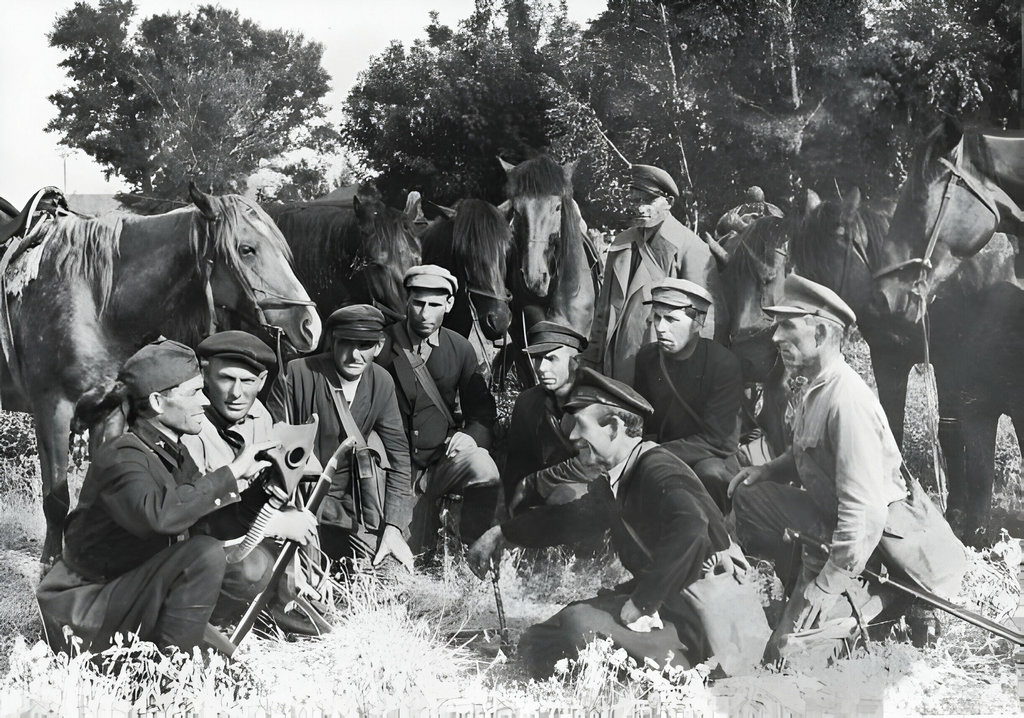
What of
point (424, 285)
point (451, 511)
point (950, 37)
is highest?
point (950, 37)

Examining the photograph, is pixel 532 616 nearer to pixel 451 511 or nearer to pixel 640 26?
pixel 451 511

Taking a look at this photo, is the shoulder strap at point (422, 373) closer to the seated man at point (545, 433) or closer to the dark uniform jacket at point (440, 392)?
the dark uniform jacket at point (440, 392)

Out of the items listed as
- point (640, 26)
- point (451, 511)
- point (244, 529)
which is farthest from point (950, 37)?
point (244, 529)

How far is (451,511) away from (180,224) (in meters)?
1.89

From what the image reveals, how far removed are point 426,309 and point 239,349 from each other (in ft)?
2.89

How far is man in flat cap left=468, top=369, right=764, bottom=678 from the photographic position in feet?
15.5

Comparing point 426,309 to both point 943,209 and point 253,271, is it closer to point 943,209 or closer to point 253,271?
point 253,271

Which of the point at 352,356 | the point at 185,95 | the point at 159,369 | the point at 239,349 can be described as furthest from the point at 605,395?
the point at 185,95

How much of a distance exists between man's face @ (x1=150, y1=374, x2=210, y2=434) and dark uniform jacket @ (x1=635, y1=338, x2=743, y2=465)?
206 centimetres

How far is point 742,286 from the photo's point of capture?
5.03 metres

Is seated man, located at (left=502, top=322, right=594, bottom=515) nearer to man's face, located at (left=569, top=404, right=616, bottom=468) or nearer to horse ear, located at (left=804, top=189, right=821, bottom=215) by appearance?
man's face, located at (left=569, top=404, right=616, bottom=468)

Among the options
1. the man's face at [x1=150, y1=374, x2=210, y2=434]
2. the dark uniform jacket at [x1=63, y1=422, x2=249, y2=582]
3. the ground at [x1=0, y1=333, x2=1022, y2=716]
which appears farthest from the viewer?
the ground at [x1=0, y1=333, x2=1022, y2=716]

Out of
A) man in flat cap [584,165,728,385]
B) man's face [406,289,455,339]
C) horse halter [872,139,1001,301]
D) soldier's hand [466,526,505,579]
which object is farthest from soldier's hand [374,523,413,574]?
horse halter [872,139,1001,301]

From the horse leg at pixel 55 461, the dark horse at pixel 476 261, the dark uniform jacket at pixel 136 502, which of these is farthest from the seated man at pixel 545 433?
the horse leg at pixel 55 461
